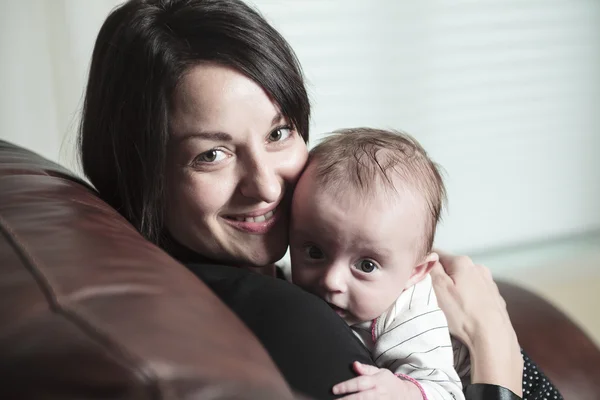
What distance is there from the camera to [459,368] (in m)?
1.46

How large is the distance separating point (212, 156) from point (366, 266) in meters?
0.34

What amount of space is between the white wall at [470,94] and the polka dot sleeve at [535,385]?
1685 mm

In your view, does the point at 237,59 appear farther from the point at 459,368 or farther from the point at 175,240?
the point at 459,368

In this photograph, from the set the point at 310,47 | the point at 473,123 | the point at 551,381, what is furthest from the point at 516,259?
the point at 551,381

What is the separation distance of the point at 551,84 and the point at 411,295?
246 centimetres

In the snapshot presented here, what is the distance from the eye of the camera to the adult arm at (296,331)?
2.88 ft

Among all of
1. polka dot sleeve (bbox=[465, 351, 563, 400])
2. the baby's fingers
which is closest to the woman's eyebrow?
the baby's fingers

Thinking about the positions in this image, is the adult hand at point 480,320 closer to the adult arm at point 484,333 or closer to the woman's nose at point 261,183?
the adult arm at point 484,333

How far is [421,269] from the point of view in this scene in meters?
1.38

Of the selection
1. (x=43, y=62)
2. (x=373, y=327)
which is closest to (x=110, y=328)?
(x=373, y=327)

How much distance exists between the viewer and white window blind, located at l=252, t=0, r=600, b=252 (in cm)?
308

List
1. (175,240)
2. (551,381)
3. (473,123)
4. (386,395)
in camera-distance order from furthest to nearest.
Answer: (473,123) < (551,381) < (175,240) < (386,395)

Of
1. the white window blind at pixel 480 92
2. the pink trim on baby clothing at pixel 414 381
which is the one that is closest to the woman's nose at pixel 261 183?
the pink trim on baby clothing at pixel 414 381

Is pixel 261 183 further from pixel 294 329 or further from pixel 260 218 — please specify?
pixel 294 329
